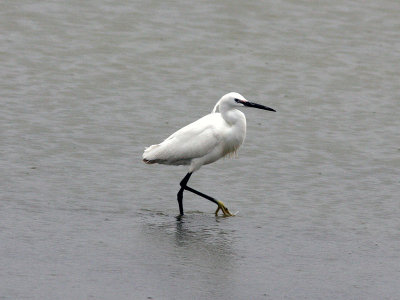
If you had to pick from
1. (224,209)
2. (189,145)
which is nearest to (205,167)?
(189,145)

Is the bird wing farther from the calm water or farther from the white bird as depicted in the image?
the calm water

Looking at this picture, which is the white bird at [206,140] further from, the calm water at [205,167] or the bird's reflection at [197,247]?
the bird's reflection at [197,247]

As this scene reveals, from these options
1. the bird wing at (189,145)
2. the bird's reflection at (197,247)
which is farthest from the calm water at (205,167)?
the bird wing at (189,145)

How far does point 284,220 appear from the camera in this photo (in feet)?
32.7

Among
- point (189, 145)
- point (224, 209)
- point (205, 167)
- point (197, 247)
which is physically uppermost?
point (189, 145)

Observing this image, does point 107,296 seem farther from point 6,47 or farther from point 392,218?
point 6,47

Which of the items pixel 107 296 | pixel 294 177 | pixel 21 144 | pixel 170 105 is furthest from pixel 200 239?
pixel 170 105

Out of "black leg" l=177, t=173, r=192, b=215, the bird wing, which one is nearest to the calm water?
"black leg" l=177, t=173, r=192, b=215

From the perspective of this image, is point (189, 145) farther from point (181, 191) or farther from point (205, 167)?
point (205, 167)

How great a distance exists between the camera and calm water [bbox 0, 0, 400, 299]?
8164mm

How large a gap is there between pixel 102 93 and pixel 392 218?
573 cm

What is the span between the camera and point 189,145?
10.7m

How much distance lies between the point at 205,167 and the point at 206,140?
4.99 feet

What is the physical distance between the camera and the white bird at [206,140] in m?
10.7
